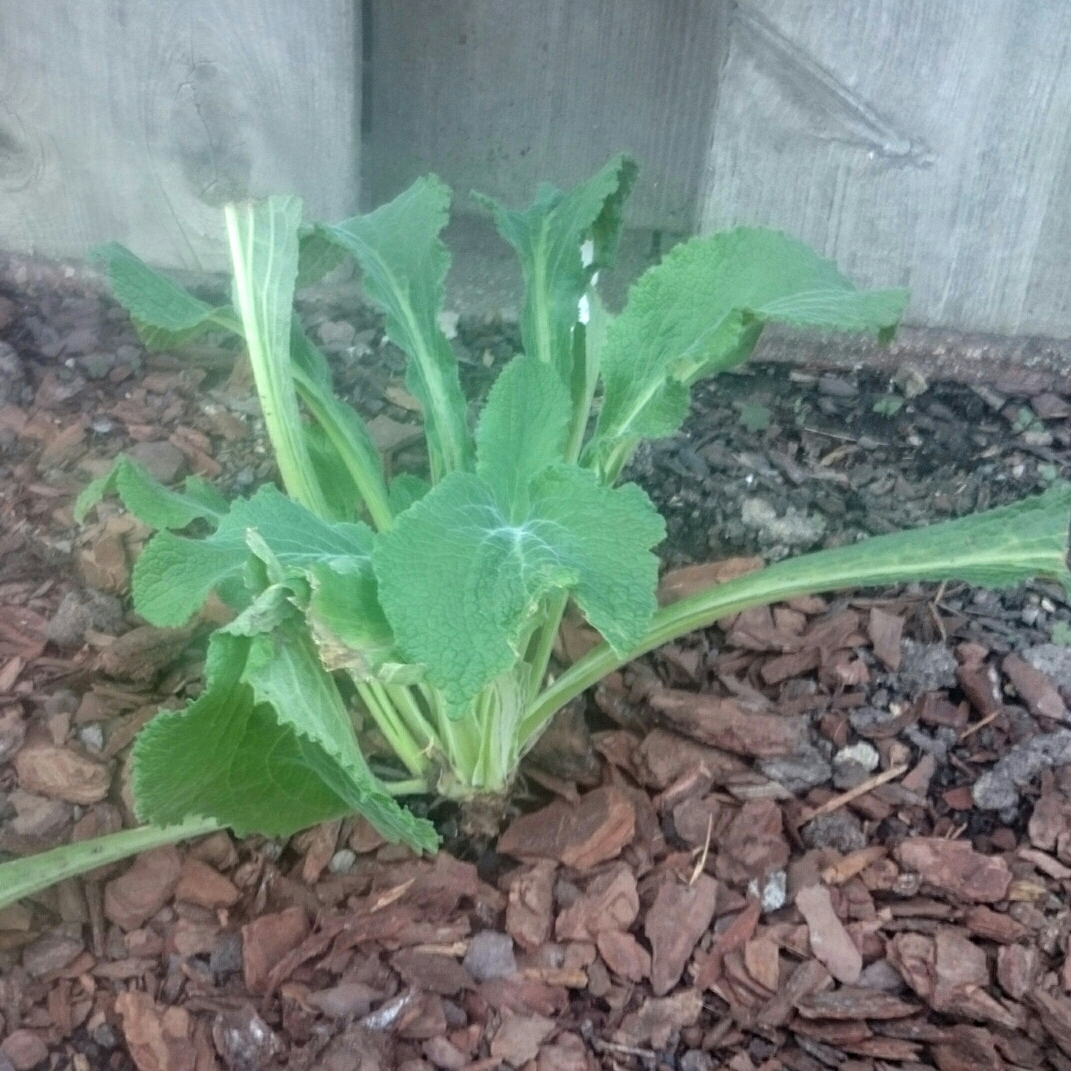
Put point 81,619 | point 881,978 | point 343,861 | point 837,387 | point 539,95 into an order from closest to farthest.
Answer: point 881,978 → point 343,861 → point 81,619 → point 837,387 → point 539,95

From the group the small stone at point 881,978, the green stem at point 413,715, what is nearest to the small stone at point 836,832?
the small stone at point 881,978

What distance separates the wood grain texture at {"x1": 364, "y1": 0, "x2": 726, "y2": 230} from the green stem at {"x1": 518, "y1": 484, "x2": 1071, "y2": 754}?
984 mm

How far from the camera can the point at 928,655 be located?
4.70 feet

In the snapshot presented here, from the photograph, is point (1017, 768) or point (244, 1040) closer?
point (244, 1040)

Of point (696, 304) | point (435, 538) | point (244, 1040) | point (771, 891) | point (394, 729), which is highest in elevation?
point (696, 304)

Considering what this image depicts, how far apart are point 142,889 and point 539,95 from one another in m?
1.51

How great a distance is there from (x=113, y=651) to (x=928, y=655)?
1045 mm

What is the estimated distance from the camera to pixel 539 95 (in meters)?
2.03

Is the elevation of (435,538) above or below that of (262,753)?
above

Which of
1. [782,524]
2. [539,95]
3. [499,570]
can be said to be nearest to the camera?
[499,570]

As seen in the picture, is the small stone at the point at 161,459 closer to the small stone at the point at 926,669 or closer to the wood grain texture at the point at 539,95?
the wood grain texture at the point at 539,95

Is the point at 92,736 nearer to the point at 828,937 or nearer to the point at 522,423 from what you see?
the point at 522,423

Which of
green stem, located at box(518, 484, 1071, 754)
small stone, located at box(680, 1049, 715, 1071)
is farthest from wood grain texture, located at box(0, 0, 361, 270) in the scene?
small stone, located at box(680, 1049, 715, 1071)

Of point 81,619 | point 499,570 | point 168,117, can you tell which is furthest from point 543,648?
point 168,117
